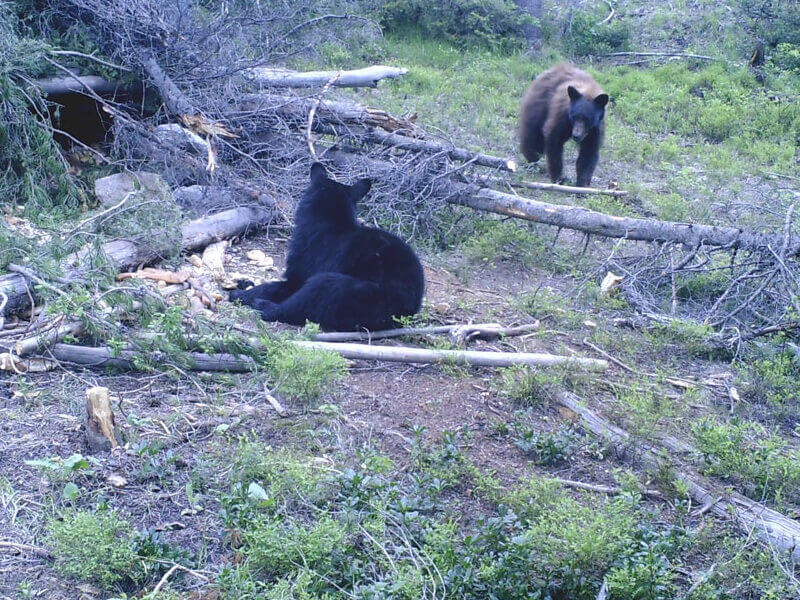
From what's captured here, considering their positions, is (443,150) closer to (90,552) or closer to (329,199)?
(329,199)

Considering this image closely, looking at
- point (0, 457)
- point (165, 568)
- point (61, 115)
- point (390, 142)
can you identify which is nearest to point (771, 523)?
point (165, 568)

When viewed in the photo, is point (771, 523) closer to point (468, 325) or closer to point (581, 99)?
point (468, 325)

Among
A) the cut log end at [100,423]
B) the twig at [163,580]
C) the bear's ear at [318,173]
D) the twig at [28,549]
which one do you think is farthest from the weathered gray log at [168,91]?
the twig at [163,580]

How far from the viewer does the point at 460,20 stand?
15.8 m

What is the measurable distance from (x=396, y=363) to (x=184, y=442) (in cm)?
172

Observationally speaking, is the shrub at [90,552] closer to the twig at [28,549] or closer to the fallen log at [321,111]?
the twig at [28,549]

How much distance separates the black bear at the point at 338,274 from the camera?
6.18 metres

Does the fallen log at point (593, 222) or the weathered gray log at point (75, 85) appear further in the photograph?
the weathered gray log at point (75, 85)

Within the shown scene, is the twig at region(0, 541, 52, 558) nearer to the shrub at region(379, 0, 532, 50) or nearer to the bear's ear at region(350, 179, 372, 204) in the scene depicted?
the bear's ear at region(350, 179, 372, 204)

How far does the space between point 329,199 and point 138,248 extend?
168 cm

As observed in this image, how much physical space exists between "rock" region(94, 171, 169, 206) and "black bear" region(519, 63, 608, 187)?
530 cm

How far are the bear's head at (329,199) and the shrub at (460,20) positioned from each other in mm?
9606

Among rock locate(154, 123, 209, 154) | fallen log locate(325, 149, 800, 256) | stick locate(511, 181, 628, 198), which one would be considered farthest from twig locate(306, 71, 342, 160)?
stick locate(511, 181, 628, 198)

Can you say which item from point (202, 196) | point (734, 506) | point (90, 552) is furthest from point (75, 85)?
point (734, 506)
